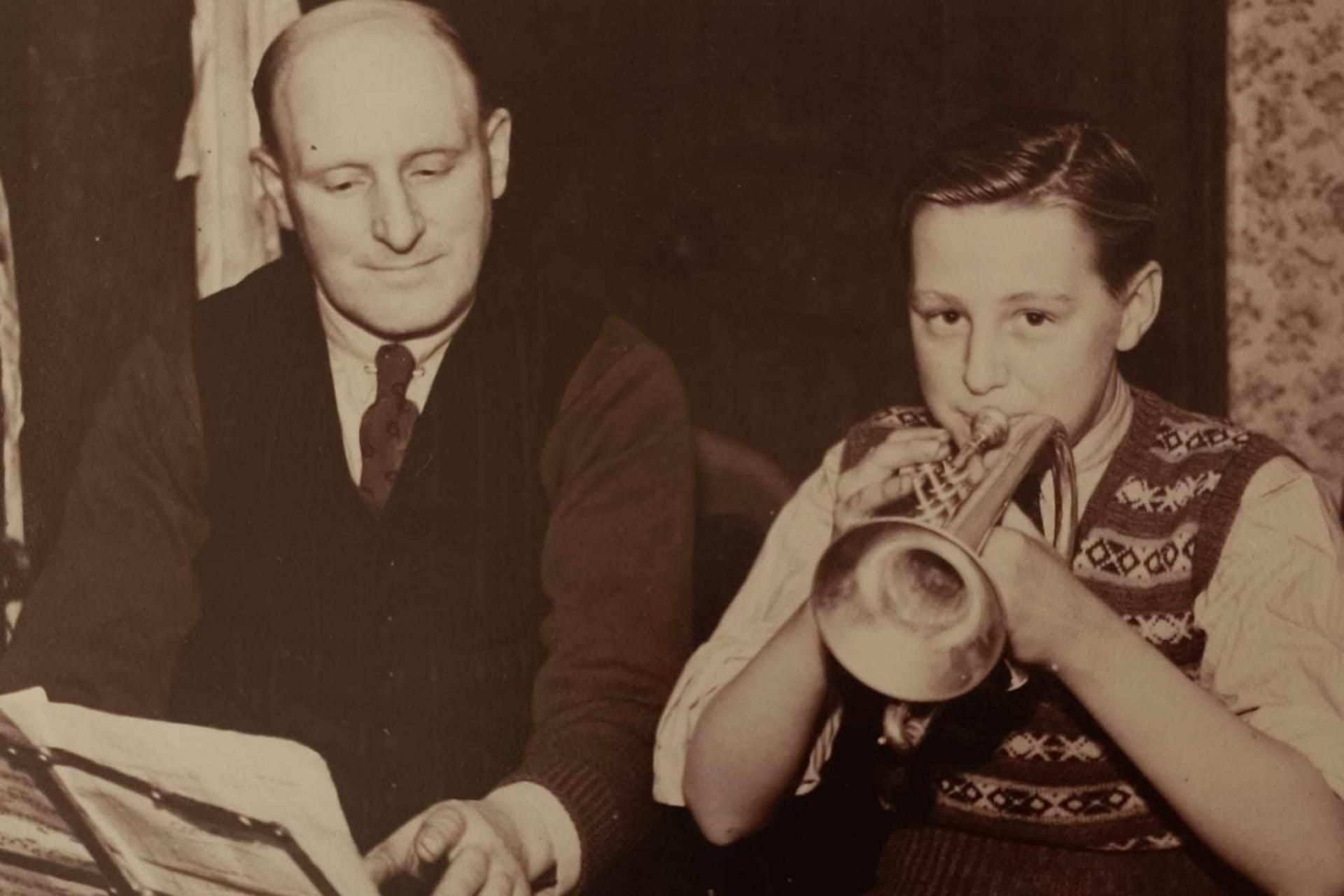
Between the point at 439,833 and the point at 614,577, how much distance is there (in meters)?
0.37

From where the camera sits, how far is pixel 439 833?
6.62 feet

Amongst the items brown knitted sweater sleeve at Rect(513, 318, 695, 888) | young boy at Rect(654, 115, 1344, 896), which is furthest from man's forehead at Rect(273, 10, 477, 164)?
young boy at Rect(654, 115, 1344, 896)

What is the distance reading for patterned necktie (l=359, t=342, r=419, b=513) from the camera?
2.11 meters

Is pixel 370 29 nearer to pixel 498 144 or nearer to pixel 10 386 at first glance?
pixel 498 144

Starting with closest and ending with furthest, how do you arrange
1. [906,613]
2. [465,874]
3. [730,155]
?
[906,613] < [465,874] < [730,155]

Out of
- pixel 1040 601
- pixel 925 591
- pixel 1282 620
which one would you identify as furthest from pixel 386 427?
pixel 1282 620

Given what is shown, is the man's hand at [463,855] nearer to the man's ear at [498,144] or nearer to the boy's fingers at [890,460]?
the boy's fingers at [890,460]

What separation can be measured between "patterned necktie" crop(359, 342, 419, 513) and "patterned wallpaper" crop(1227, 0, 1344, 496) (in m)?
1.01

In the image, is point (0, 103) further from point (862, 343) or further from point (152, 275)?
point (862, 343)

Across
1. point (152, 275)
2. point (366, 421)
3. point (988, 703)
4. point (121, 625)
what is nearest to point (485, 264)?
point (366, 421)

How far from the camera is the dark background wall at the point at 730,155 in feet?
6.54

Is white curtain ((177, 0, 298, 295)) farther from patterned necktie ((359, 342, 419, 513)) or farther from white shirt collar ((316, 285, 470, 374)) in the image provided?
patterned necktie ((359, 342, 419, 513))

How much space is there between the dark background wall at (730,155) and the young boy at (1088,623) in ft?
0.31

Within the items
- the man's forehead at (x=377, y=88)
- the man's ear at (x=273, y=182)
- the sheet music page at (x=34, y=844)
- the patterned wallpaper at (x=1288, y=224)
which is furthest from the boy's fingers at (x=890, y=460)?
the sheet music page at (x=34, y=844)
